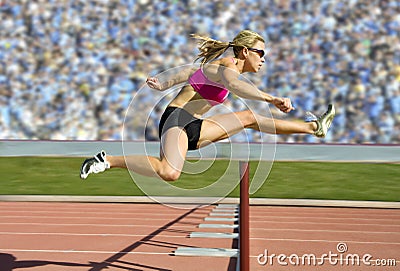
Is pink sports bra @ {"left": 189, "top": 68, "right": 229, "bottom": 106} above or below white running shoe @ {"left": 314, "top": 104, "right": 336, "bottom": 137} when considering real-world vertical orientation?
below

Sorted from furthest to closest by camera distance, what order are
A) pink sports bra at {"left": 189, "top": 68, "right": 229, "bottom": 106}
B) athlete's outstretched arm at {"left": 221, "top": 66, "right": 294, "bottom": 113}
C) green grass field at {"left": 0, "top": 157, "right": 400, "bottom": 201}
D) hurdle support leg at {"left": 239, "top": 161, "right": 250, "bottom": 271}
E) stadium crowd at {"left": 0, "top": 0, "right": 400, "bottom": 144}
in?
stadium crowd at {"left": 0, "top": 0, "right": 400, "bottom": 144} < green grass field at {"left": 0, "top": 157, "right": 400, "bottom": 201} < pink sports bra at {"left": 189, "top": 68, "right": 229, "bottom": 106} < athlete's outstretched arm at {"left": 221, "top": 66, "right": 294, "bottom": 113} < hurdle support leg at {"left": 239, "top": 161, "right": 250, "bottom": 271}

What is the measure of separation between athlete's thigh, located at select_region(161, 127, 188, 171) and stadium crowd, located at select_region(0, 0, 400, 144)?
692cm

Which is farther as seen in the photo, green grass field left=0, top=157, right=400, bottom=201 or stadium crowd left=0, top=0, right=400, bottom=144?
stadium crowd left=0, top=0, right=400, bottom=144

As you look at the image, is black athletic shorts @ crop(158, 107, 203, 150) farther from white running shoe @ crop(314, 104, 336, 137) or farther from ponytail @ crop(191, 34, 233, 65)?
white running shoe @ crop(314, 104, 336, 137)

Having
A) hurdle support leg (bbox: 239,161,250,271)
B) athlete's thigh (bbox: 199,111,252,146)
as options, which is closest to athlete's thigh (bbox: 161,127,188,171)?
athlete's thigh (bbox: 199,111,252,146)

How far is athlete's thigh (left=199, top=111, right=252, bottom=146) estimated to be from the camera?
4.17 meters

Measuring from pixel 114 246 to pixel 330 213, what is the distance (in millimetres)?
3181

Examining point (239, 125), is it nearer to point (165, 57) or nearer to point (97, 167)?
point (97, 167)

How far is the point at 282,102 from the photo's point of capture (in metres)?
3.79

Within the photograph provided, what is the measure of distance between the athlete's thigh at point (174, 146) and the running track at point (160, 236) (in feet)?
3.01

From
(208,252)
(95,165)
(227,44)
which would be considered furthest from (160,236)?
(227,44)

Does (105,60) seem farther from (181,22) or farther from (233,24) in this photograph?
(233,24)

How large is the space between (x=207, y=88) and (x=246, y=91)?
1.25ft

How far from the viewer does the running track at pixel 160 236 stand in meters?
4.91
